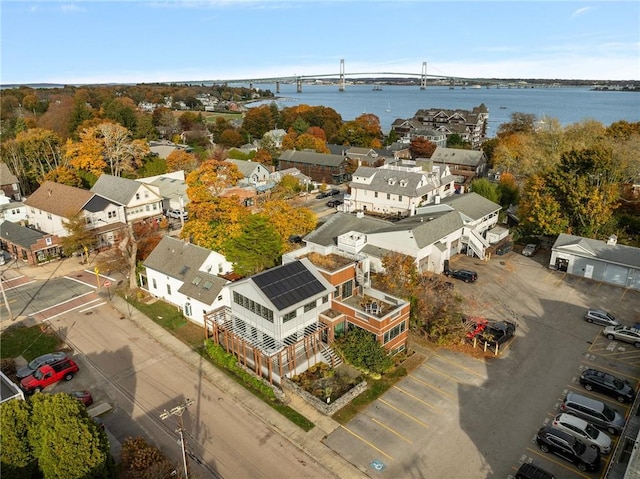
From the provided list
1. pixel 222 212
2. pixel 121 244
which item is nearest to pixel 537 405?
pixel 222 212

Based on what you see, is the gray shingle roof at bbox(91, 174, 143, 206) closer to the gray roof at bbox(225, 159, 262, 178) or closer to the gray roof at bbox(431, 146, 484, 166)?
the gray roof at bbox(225, 159, 262, 178)

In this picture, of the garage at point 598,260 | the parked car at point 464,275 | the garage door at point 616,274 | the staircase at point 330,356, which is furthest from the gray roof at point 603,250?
the staircase at point 330,356

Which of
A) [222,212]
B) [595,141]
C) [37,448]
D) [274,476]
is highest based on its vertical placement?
[595,141]

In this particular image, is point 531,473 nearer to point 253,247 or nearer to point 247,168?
point 253,247

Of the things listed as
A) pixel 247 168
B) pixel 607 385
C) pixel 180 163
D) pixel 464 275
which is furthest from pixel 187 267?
pixel 180 163

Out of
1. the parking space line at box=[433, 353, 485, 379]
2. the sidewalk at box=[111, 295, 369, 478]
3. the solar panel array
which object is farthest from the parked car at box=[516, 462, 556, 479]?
the solar panel array

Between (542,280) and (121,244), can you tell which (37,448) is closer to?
(121,244)
